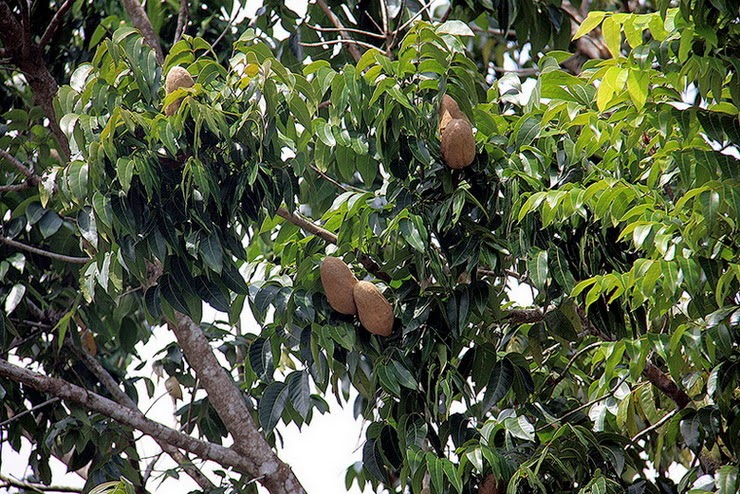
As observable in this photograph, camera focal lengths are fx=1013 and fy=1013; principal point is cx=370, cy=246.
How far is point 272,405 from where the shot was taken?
2.90 metres

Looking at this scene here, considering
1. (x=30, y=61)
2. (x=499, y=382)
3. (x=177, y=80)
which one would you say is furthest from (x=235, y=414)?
(x=30, y=61)

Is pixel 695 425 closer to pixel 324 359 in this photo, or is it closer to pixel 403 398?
pixel 403 398

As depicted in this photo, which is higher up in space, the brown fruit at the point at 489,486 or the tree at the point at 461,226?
the tree at the point at 461,226

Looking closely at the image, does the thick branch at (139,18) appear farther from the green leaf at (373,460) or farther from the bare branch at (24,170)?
the green leaf at (373,460)

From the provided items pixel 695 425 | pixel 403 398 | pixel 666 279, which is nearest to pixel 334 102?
pixel 403 398

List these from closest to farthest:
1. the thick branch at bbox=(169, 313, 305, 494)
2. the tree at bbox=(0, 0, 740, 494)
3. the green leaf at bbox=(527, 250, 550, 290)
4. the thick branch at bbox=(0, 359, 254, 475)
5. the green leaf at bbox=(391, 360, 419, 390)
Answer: the tree at bbox=(0, 0, 740, 494), the green leaf at bbox=(527, 250, 550, 290), the green leaf at bbox=(391, 360, 419, 390), the thick branch at bbox=(0, 359, 254, 475), the thick branch at bbox=(169, 313, 305, 494)

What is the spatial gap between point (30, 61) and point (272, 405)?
1474 millimetres

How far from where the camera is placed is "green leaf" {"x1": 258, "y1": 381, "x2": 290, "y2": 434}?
2889 mm

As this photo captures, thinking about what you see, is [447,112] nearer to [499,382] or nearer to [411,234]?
[411,234]

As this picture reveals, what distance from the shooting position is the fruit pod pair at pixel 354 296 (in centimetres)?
262

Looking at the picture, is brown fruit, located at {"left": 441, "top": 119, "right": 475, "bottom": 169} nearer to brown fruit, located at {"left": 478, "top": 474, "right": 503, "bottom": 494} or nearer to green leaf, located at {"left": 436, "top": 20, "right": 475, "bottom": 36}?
green leaf, located at {"left": 436, "top": 20, "right": 475, "bottom": 36}

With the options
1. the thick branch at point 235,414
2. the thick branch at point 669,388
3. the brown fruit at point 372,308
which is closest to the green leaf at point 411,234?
the brown fruit at point 372,308

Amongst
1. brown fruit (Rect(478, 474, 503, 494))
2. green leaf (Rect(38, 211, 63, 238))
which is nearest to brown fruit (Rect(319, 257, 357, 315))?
brown fruit (Rect(478, 474, 503, 494))

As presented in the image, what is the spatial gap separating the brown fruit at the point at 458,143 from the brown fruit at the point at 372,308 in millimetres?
389
